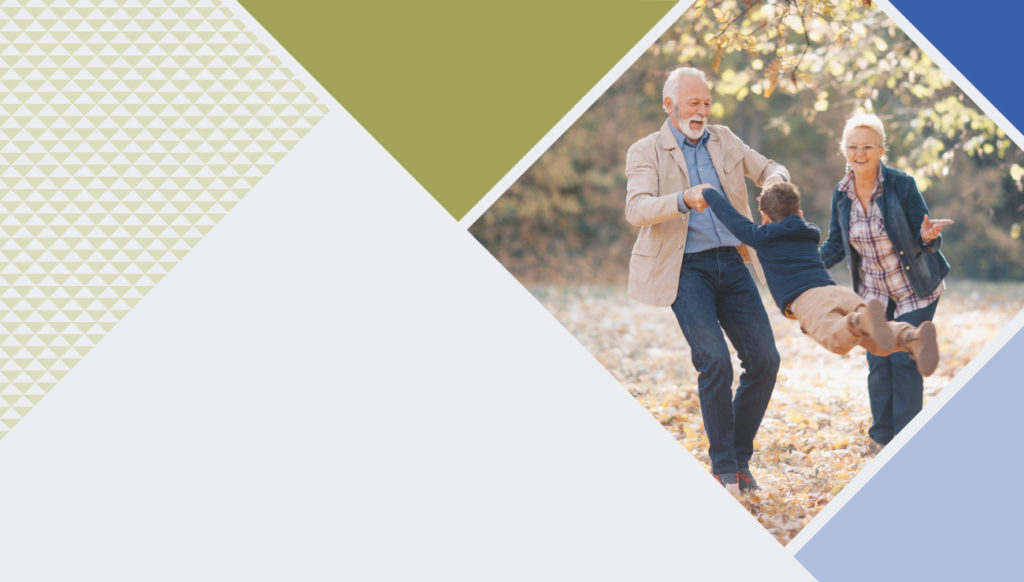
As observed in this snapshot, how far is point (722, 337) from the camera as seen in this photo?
4.87 metres

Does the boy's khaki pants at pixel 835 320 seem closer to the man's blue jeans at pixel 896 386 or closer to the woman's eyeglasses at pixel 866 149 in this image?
the man's blue jeans at pixel 896 386

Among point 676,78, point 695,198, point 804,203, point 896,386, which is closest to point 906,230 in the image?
point 896,386

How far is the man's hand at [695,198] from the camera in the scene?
470cm

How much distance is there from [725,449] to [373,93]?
2.64m

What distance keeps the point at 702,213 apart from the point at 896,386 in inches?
56.8

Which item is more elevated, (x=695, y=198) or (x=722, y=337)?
→ (x=695, y=198)

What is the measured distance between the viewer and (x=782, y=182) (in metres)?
4.81

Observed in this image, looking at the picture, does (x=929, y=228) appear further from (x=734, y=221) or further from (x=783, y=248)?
(x=734, y=221)

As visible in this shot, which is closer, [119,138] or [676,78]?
[676,78]

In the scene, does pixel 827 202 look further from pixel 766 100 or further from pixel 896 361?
pixel 896 361

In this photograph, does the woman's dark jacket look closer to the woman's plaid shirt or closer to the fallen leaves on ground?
the woman's plaid shirt

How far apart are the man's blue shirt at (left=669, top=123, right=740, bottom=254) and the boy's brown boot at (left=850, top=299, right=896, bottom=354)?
66 cm

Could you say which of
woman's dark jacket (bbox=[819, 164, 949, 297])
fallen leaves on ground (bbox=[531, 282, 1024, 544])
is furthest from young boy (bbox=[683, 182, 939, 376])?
fallen leaves on ground (bbox=[531, 282, 1024, 544])

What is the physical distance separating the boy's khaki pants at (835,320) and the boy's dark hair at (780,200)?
1.19 ft
